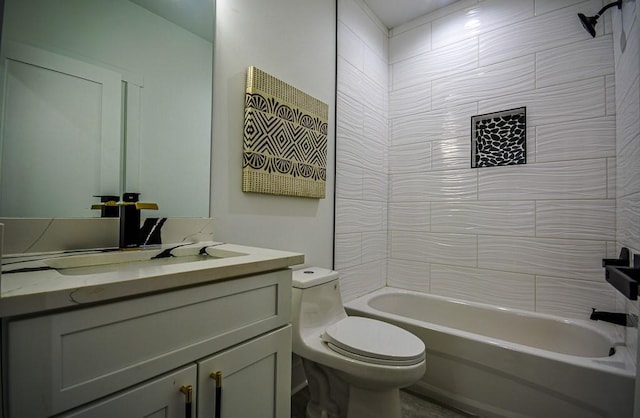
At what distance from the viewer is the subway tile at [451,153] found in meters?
2.22

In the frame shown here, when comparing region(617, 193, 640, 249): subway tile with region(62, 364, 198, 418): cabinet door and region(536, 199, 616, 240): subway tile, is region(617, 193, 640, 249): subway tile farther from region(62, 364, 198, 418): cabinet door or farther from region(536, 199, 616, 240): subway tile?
region(62, 364, 198, 418): cabinet door

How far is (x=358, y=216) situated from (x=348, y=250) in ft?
0.93

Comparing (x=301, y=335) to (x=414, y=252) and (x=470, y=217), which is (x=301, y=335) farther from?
(x=470, y=217)

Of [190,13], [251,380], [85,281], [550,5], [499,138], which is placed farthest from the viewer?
[499,138]

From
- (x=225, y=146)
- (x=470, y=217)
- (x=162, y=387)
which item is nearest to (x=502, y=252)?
(x=470, y=217)

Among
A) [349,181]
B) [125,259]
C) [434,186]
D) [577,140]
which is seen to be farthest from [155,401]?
[577,140]

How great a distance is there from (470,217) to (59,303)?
7.60ft

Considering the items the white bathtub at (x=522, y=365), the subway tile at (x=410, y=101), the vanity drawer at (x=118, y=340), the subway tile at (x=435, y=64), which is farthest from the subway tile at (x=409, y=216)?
the vanity drawer at (x=118, y=340)

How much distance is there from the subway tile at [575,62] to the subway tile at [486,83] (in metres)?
0.06

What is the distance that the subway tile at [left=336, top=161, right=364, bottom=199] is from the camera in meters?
2.08

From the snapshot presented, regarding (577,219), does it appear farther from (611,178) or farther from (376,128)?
(376,128)

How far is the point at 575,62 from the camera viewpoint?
6.02 feet

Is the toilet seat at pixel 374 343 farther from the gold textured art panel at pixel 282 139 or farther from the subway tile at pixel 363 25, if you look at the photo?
the subway tile at pixel 363 25

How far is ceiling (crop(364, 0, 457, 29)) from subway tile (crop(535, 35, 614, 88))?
0.86m
